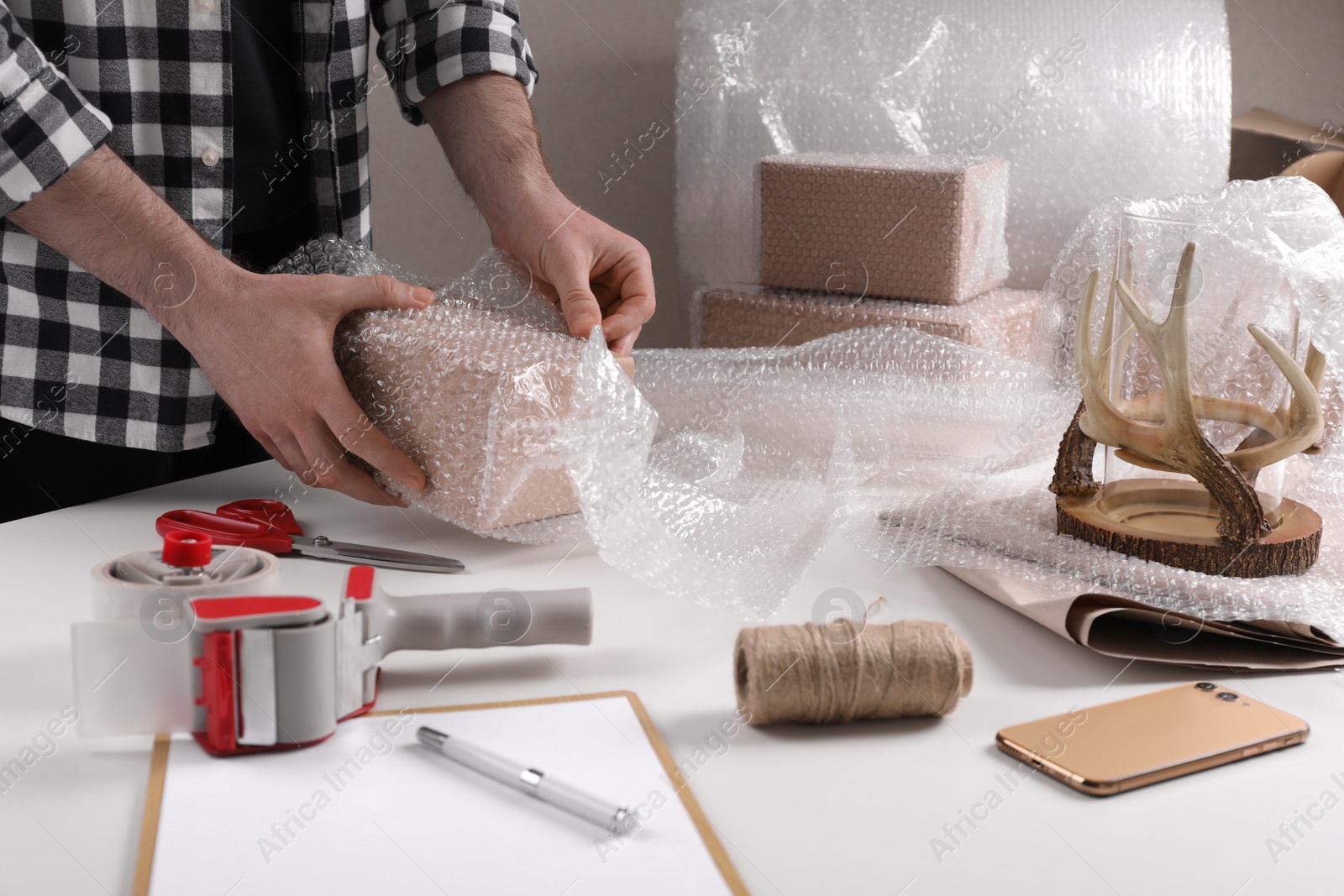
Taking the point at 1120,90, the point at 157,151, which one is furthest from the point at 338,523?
the point at 1120,90

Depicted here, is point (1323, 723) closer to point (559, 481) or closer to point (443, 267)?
point (559, 481)

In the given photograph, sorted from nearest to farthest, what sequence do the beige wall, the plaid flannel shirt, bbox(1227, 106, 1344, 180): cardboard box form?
the plaid flannel shirt, bbox(1227, 106, 1344, 180): cardboard box, the beige wall

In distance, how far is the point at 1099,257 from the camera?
95cm

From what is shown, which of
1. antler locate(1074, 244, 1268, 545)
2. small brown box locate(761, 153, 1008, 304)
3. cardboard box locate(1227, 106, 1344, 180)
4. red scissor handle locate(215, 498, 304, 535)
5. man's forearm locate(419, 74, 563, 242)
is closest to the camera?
antler locate(1074, 244, 1268, 545)

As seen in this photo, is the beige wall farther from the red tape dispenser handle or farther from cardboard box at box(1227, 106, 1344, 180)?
the red tape dispenser handle

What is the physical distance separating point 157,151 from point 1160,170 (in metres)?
1.15

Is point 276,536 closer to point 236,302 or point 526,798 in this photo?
point 236,302

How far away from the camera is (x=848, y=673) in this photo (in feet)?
1.85

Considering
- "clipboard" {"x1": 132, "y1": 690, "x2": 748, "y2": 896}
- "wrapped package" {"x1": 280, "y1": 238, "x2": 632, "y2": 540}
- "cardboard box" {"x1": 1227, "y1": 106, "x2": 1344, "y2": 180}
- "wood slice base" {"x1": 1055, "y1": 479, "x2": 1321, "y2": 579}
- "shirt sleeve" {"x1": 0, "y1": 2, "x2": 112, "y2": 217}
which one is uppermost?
"cardboard box" {"x1": 1227, "y1": 106, "x2": 1344, "y2": 180}

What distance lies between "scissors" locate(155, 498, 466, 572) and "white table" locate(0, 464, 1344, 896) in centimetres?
1

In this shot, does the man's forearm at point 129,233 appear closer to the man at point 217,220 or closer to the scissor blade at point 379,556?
the man at point 217,220

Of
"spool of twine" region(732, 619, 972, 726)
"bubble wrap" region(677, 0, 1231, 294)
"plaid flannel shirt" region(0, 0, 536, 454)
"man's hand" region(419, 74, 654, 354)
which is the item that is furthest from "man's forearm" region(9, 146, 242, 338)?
"bubble wrap" region(677, 0, 1231, 294)

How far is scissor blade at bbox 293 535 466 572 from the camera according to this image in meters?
0.78

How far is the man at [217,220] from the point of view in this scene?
0.81 m
